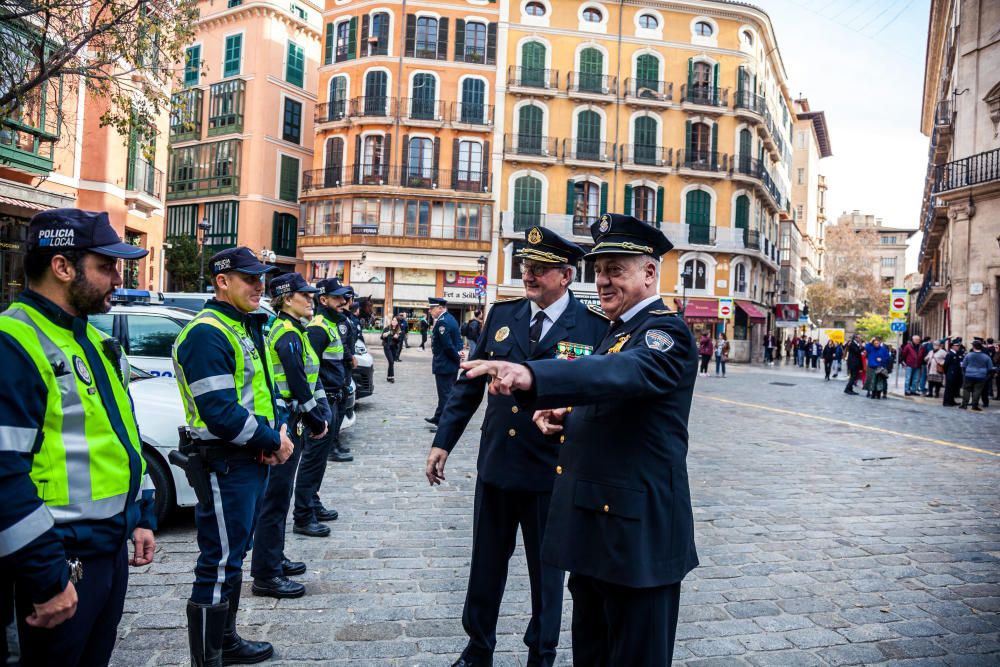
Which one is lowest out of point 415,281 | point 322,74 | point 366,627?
point 366,627

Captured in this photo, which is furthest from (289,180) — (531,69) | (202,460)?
(202,460)

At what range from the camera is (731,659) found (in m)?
3.63

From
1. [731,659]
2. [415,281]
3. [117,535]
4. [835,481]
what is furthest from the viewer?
[415,281]

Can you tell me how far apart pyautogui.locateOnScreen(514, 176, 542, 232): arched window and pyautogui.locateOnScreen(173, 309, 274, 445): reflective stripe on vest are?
38.4 meters

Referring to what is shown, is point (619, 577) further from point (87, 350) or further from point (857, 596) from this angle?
point (857, 596)

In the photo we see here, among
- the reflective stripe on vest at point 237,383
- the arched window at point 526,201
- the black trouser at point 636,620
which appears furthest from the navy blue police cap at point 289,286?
the arched window at point 526,201

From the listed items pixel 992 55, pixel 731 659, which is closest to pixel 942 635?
pixel 731 659

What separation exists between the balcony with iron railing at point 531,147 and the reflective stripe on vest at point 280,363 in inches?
1481

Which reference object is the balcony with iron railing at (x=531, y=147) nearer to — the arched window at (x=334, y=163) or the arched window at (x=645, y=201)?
the arched window at (x=645, y=201)

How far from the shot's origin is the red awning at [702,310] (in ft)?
138

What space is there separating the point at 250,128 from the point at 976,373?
39.9m

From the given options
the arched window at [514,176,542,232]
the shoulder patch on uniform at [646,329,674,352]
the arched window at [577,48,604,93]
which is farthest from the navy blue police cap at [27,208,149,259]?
the arched window at [577,48,604,93]

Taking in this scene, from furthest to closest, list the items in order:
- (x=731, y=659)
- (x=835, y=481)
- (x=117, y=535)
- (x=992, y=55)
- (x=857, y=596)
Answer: (x=992, y=55) < (x=835, y=481) < (x=857, y=596) < (x=731, y=659) < (x=117, y=535)

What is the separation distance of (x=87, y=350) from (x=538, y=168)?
40664 millimetres
